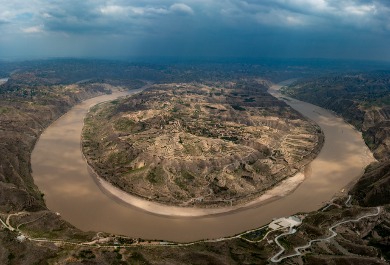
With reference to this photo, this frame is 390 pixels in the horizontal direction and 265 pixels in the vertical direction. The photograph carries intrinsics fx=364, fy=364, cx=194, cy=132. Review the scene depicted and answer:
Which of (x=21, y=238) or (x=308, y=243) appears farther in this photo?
(x=308, y=243)

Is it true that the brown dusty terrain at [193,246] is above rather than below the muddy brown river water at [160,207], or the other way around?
above

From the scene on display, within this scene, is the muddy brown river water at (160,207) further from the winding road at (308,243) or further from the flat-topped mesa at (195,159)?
the winding road at (308,243)

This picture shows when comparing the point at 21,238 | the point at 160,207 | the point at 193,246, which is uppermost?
the point at 21,238

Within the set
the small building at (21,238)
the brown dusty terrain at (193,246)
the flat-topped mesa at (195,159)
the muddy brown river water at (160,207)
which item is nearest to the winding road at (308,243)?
the brown dusty terrain at (193,246)

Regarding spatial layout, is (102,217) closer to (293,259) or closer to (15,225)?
(15,225)

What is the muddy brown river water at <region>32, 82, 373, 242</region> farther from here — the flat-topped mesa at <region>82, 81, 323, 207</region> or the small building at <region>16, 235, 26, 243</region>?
the small building at <region>16, 235, 26, 243</region>

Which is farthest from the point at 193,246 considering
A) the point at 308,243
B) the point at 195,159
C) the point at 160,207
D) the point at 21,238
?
the point at 195,159

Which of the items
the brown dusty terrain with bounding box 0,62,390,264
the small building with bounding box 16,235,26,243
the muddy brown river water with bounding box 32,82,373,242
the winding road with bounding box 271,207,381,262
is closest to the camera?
the brown dusty terrain with bounding box 0,62,390,264

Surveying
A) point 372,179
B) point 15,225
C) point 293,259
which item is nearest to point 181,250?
point 293,259

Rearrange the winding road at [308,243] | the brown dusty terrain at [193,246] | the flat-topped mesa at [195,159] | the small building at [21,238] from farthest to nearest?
the flat-topped mesa at [195,159] → the small building at [21,238] → the winding road at [308,243] → the brown dusty terrain at [193,246]

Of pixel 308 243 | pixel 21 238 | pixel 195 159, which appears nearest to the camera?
pixel 21 238

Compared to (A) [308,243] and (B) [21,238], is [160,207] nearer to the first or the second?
(B) [21,238]

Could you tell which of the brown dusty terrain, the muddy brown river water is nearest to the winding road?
the brown dusty terrain
